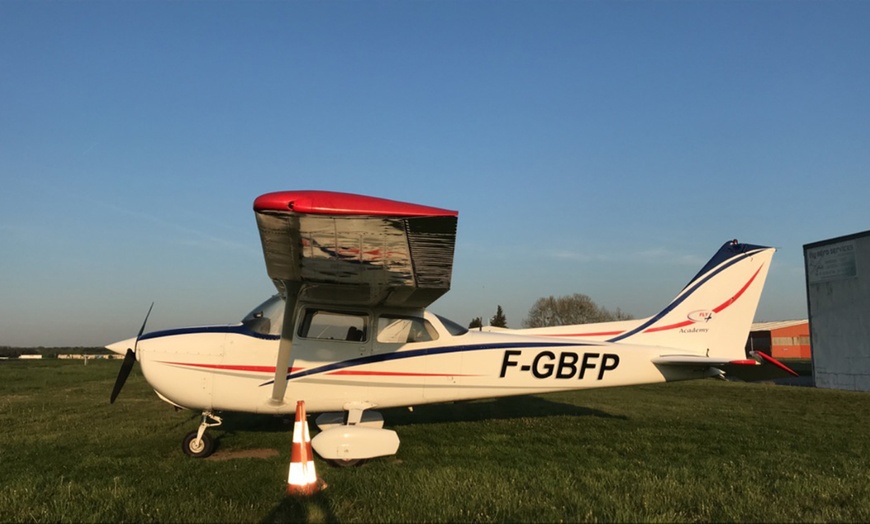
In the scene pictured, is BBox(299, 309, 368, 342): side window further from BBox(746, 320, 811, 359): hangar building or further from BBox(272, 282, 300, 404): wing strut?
BBox(746, 320, 811, 359): hangar building

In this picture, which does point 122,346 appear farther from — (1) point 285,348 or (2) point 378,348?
(2) point 378,348

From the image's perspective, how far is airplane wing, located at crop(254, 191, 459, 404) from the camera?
12.4 ft

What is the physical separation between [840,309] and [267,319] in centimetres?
2163

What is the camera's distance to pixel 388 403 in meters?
6.38

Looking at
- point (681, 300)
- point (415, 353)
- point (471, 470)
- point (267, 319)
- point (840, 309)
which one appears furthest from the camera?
point (840, 309)

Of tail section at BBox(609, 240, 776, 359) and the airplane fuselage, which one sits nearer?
the airplane fuselage

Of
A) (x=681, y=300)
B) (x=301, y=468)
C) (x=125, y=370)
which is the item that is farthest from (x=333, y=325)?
(x=681, y=300)

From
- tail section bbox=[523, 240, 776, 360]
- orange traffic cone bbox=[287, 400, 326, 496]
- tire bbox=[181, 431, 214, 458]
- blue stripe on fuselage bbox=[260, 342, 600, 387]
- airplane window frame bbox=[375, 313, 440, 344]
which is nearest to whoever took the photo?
orange traffic cone bbox=[287, 400, 326, 496]

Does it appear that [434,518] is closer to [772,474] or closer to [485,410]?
[772,474]

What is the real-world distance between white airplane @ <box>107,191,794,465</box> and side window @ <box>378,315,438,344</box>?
0.06 feet

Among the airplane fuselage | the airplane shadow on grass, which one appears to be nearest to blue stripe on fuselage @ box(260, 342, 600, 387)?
the airplane fuselage

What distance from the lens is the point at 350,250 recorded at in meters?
4.54

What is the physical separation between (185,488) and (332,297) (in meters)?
2.42

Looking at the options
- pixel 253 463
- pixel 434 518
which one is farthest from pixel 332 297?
pixel 434 518
